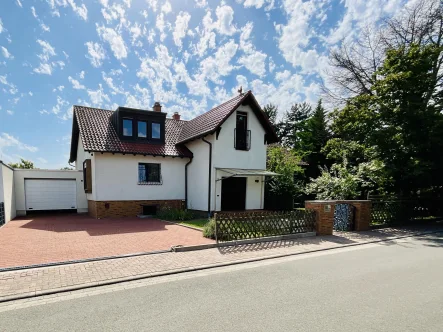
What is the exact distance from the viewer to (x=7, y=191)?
1481 centimetres

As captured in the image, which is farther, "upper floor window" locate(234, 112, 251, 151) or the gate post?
"upper floor window" locate(234, 112, 251, 151)

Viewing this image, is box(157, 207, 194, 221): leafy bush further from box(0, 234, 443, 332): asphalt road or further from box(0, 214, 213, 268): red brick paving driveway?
box(0, 234, 443, 332): asphalt road

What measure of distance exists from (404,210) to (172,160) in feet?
54.1

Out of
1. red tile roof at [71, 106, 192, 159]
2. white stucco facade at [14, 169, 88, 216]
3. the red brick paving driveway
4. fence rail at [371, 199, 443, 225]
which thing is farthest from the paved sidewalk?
white stucco facade at [14, 169, 88, 216]

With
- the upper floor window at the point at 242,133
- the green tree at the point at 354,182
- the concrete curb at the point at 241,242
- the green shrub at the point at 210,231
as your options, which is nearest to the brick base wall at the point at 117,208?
the upper floor window at the point at 242,133

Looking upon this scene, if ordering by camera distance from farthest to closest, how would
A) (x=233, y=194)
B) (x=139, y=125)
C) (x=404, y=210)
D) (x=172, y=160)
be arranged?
(x=233, y=194)
(x=172, y=160)
(x=139, y=125)
(x=404, y=210)

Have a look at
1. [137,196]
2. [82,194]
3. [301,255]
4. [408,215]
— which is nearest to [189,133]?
[137,196]

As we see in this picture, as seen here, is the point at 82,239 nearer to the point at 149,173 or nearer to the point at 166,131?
the point at 149,173

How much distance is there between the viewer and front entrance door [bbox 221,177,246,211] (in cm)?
1856

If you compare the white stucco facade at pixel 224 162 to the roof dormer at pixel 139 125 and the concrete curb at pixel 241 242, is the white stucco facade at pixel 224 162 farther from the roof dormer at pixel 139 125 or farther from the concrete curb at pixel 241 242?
the concrete curb at pixel 241 242

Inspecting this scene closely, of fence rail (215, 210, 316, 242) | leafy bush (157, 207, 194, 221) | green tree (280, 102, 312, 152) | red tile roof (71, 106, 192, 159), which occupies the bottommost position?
leafy bush (157, 207, 194, 221)

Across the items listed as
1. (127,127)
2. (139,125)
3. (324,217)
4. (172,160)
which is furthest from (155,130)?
(324,217)

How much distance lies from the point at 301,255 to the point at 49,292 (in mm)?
7359

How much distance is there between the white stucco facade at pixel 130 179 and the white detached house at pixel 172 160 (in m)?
0.06
